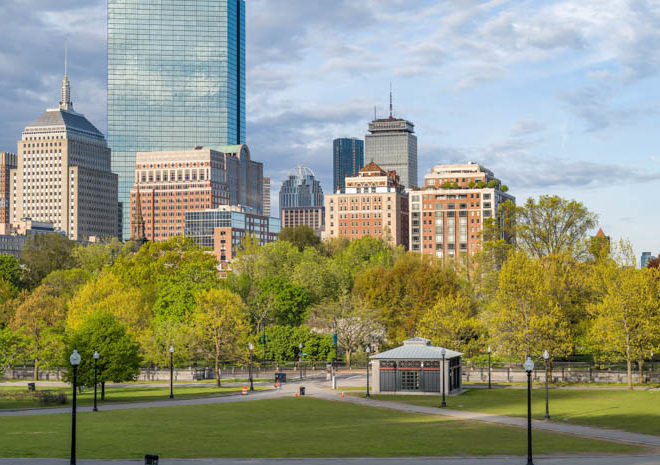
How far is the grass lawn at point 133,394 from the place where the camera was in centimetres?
6738

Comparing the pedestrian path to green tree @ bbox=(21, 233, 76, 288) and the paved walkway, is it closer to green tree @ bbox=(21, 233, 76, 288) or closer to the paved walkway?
the paved walkway

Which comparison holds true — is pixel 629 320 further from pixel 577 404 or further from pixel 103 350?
pixel 103 350

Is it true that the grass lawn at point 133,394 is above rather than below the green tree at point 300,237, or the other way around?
below

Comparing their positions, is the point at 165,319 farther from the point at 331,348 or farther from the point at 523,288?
the point at 523,288

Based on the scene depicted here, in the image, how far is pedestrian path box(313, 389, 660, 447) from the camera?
45125 mm

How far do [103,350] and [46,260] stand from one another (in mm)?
87388

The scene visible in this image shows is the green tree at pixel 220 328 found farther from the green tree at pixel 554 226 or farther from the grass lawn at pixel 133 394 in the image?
the green tree at pixel 554 226

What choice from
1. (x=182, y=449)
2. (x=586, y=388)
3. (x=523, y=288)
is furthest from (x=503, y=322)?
(x=182, y=449)

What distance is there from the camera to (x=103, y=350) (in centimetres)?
7144

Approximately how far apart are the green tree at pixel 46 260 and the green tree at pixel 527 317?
8871cm

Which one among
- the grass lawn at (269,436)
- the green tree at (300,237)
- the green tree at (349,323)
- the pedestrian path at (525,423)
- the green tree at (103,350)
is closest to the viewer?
the grass lawn at (269,436)

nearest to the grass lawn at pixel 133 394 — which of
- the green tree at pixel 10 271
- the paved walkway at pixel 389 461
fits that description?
the paved walkway at pixel 389 461

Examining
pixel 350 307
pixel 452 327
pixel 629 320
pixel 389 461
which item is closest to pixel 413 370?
pixel 452 327

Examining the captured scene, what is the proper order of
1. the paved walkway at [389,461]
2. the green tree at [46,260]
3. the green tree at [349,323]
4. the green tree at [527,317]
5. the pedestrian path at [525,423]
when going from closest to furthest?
the paved walkway at [389,461] < the pedestrian path at [525,423] < the green tree at [527,317] < the green tree at [349,323] < the green tree at [46,260]
